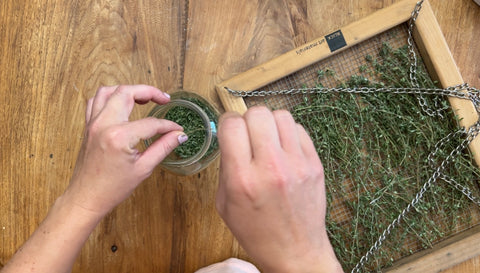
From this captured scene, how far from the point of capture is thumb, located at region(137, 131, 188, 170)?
443mm

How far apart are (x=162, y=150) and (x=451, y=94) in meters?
0.44

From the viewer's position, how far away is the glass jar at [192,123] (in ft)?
1.83

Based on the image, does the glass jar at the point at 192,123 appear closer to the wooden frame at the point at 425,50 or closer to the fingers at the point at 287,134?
the wooden frame at the point at 425,50

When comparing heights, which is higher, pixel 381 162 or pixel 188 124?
pixel 188 124

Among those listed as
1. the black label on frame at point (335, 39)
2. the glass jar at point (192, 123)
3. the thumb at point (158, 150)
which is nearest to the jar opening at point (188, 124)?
the glass jar at point (192, 123)

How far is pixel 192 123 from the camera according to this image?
0.57 metres

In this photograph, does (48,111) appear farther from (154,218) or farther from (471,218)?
(471,218)

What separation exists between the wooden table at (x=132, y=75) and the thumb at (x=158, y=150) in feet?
0.59

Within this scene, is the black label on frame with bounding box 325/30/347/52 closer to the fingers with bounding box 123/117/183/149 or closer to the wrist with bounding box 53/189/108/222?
the fingers with bounding box 123/117/183/149

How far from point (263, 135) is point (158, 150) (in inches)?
5.7

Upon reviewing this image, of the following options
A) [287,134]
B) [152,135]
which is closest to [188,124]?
[152,135]

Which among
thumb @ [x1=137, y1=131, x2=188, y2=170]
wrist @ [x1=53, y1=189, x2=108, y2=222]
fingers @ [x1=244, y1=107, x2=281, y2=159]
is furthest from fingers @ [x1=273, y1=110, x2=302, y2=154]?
wrist @ [x1=53, y1=189, x2=108, y2=222]

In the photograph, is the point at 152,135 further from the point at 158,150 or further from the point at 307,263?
the point at 307,263

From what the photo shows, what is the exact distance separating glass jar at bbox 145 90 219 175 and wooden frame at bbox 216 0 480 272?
0.04 m
